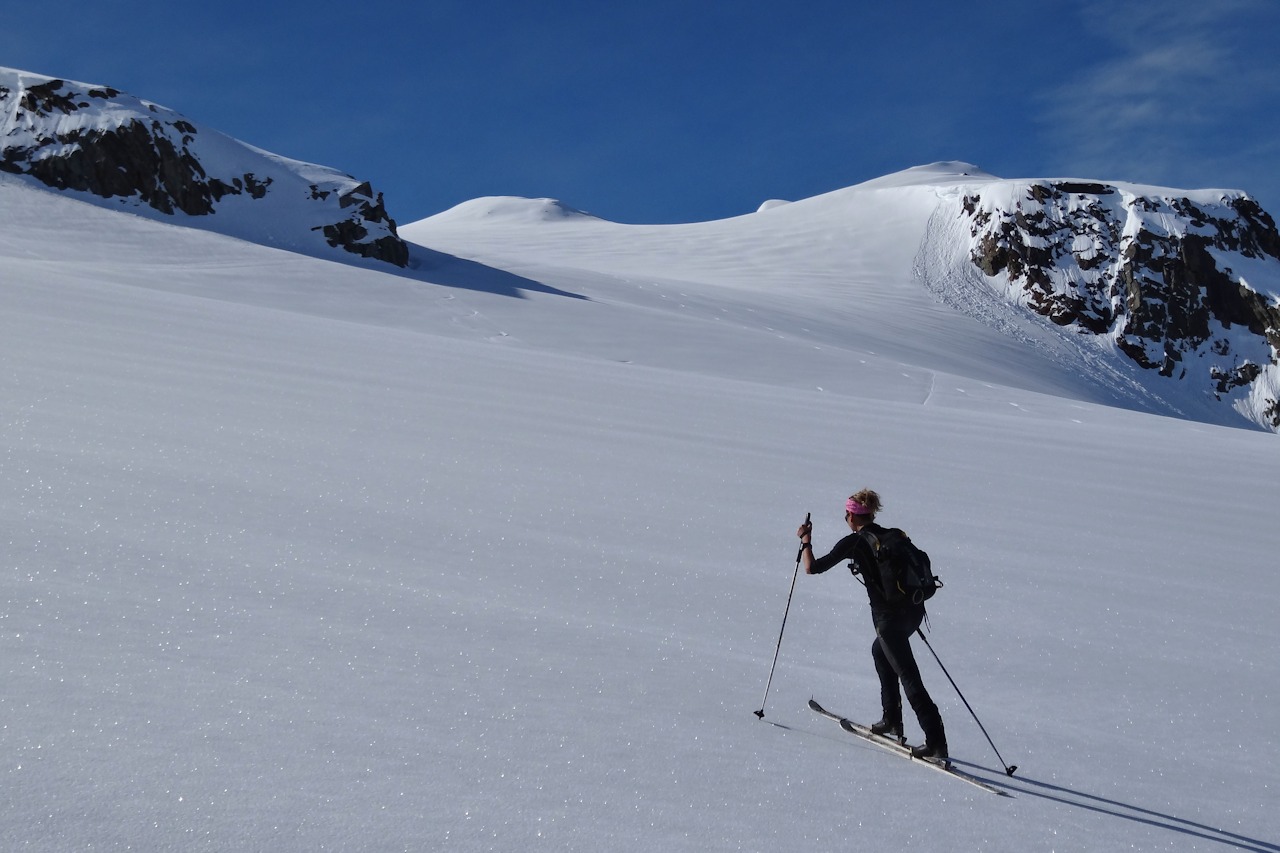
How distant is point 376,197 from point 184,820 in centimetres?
4560

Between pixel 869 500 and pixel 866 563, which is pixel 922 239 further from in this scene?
pixel 866 563

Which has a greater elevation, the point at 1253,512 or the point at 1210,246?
the point at 1210,246

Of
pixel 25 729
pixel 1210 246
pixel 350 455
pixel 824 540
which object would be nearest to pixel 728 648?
pixel 824 540

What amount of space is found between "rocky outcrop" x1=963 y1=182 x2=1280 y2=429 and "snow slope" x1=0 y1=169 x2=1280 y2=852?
5102 centimetres

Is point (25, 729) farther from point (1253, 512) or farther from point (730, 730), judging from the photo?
point (1253, 512)

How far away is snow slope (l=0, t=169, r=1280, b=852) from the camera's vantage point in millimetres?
3527

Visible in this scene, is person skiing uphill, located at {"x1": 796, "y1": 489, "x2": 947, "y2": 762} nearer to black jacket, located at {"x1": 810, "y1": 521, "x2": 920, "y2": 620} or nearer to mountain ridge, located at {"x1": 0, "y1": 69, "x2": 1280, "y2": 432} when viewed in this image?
black jacket, located at {"x1": 810, "y1": 521, "x2": 920, "y2": 620}

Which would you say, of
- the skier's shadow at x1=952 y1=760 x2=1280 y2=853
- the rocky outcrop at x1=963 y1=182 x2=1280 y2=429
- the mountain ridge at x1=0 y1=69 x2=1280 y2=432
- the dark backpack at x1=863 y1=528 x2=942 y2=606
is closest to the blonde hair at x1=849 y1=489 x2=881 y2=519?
the dark backpack at x1=863 y1=528 x2=942 y2=606

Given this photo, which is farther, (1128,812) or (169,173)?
Result: (169,173)

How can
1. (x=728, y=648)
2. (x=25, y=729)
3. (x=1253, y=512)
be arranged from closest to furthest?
(x=25, y=729)
(x=728, y=648)
(x=1253, y=512)

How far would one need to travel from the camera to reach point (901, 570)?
14.4ft

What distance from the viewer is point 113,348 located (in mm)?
11758

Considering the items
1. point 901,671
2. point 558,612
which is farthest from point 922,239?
point 901,671

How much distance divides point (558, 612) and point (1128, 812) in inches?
116
